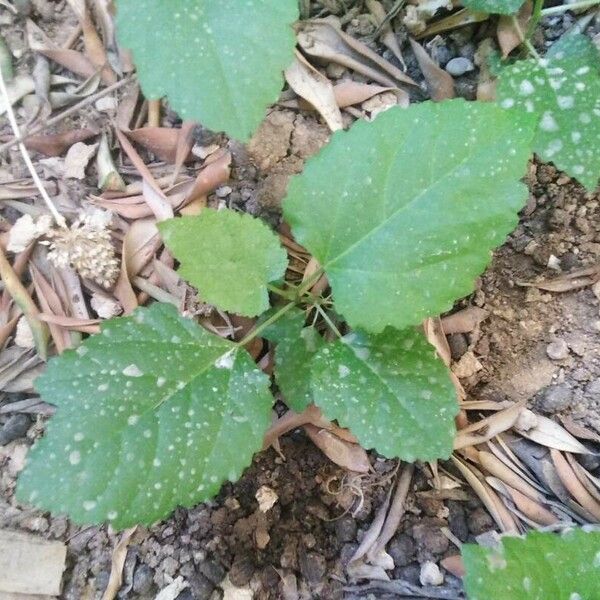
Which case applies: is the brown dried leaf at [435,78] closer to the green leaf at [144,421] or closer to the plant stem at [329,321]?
the plant stem at [329,321]

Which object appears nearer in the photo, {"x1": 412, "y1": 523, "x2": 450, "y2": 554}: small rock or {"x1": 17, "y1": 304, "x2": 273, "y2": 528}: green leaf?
{"x1": 17, "y1": 304, "x2": 273, "y2": 528}: green leaf

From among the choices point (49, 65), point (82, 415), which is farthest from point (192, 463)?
point (49, 65)

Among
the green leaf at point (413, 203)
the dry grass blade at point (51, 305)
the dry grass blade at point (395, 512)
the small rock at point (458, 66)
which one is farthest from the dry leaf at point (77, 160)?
the dry grass blade at point (395, 512)

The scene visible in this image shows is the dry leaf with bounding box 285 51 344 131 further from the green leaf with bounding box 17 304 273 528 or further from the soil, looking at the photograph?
the green leaf with bounding box 17 304 273 528

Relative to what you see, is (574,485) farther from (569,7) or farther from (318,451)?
(569,7)

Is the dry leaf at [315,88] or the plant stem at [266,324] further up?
the dry leaf at [315,88]

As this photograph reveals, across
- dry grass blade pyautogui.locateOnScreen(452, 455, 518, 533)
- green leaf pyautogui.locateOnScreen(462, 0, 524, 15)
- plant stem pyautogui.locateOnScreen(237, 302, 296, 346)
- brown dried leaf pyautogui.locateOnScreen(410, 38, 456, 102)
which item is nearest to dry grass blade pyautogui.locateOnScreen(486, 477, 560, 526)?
dry grass blade pyautogui.locateOnScreen(452, 455, 518, 533)
